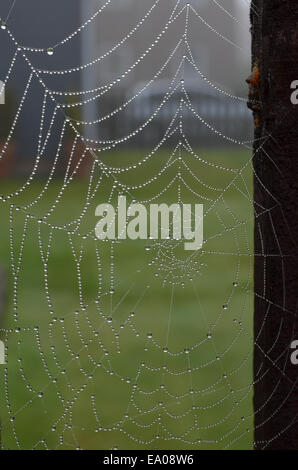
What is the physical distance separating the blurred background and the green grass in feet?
0.06

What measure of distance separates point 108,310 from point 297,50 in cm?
409

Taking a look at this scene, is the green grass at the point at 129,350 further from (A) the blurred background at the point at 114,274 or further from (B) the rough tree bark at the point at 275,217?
(B) the rough tree bark at the point at 275,217

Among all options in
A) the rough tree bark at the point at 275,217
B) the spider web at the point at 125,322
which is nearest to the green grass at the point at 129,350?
the spider web at the point at 125,322

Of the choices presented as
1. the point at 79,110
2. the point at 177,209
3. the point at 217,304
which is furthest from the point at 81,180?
the point at 177,209

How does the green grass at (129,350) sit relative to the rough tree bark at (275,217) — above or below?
below

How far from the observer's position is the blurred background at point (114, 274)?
2.27 meters

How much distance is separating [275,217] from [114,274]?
4594 mm

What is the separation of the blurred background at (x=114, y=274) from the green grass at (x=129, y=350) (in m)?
0.02

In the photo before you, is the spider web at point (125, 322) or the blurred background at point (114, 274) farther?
the blurred background at point (114, 274)

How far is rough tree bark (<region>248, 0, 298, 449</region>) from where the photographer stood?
174 cm

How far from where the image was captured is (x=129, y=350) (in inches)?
188

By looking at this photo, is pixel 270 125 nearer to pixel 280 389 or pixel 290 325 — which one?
pixel 290 325
